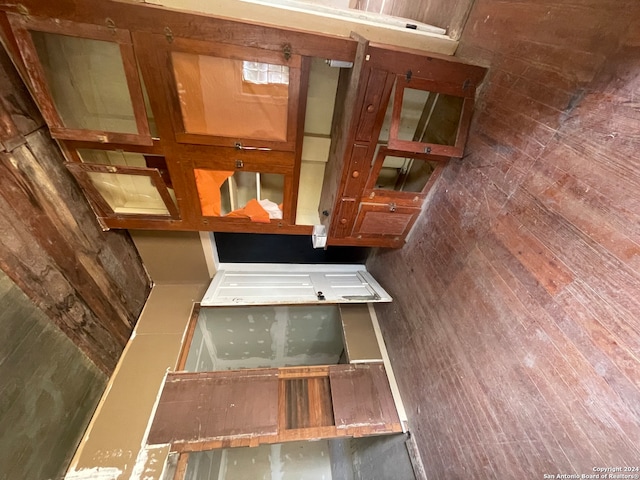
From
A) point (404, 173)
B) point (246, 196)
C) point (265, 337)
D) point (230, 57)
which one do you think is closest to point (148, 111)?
point (230, 57)

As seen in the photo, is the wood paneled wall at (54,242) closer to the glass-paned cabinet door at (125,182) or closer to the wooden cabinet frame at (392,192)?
the glass-paned cabinet door at (125,182)

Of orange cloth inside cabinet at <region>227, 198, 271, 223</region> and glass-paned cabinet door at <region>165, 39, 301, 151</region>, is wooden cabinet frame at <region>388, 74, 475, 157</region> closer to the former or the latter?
glass-paned cabinet door at <region>165, 39, 301, 151</region>

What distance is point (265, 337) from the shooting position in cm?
226

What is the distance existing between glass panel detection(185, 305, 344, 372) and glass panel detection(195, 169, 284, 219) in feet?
2.85

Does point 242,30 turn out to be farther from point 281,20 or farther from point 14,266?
point 14,266

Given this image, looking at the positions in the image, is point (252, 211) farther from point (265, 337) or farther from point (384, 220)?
point (265, 337)

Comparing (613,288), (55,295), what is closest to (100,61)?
(55,295)

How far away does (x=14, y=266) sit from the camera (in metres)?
0.99

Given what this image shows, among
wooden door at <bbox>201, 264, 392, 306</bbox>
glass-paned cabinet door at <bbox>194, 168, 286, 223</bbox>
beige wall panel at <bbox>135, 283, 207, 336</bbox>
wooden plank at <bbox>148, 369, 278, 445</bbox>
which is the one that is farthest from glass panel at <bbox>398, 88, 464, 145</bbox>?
beige wall panel at <bbox>135, 283, 207, 336</bbox>

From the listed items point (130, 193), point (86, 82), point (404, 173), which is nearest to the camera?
point (86, 82)

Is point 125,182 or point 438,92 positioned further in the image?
point 125,182

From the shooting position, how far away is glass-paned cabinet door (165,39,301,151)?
37.4 inches

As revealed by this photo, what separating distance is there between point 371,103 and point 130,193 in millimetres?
1304

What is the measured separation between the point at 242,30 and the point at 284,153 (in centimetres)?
45
